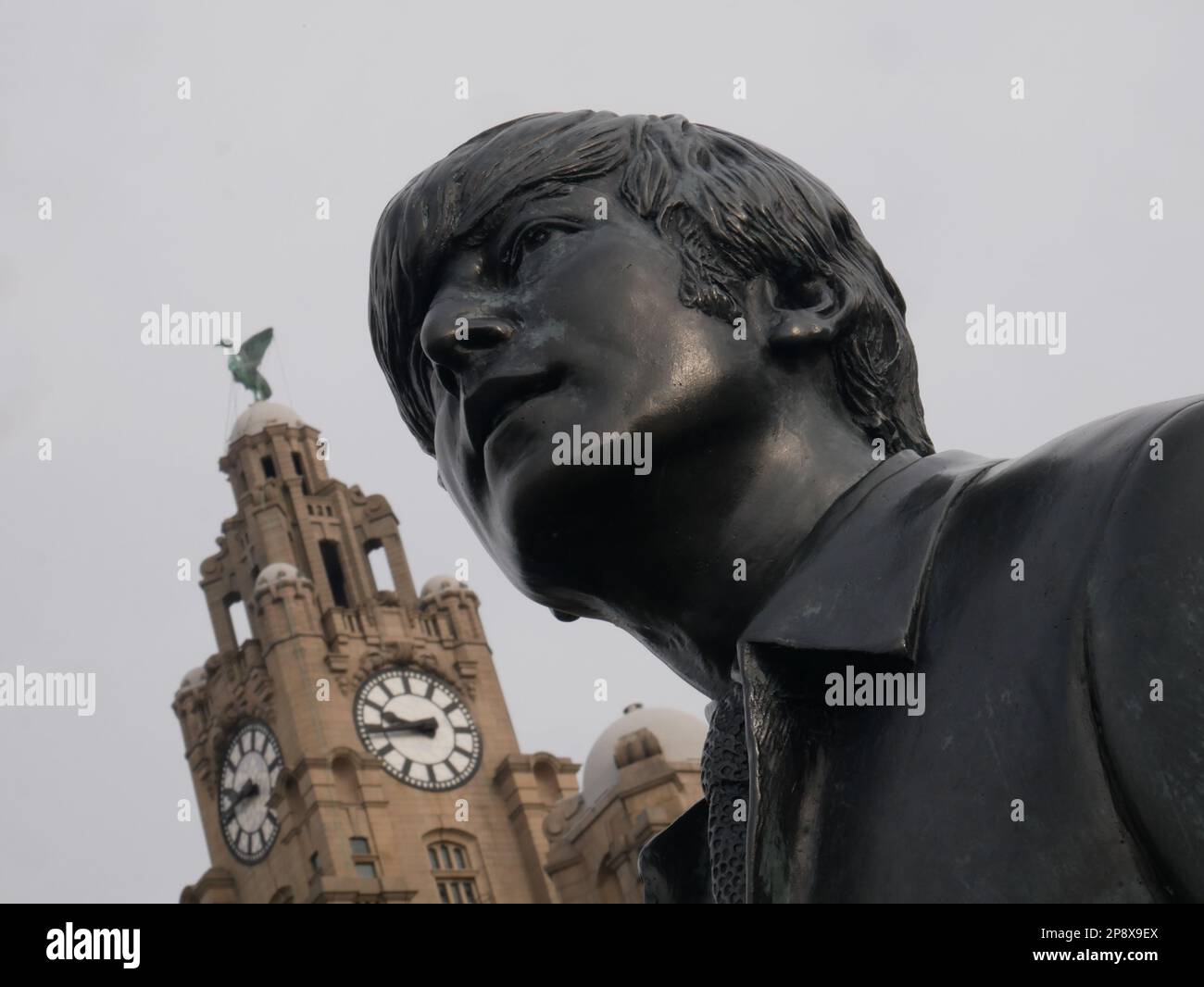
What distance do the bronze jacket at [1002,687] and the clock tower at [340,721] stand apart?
166ft

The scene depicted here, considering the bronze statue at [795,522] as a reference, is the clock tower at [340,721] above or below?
above

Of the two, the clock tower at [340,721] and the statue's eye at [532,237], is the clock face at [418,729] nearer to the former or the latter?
the clock tower at [340,721]

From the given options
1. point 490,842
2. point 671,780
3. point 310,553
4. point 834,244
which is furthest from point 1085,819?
point 310,553

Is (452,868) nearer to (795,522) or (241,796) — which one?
(241,796)

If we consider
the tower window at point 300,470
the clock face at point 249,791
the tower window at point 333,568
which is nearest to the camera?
the clock face at point 249,791

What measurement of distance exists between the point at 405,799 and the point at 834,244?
54453mm

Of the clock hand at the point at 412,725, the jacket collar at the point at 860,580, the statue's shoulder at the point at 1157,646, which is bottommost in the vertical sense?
the statue's shoulder at the point at 1157,646

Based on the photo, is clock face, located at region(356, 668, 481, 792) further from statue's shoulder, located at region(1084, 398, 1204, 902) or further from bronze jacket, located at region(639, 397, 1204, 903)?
statue's shoulder, located at region(1084, 398, 1204, 902)

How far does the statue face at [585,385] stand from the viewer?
8.50ft

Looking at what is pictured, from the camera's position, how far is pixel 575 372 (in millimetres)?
2617

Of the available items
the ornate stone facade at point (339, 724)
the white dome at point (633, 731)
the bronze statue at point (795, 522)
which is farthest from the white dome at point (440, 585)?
the bronze statue at point (795, 522)

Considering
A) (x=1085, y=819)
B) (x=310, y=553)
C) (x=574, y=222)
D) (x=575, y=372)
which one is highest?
(x=310, y=553)

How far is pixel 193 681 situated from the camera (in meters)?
59.8
